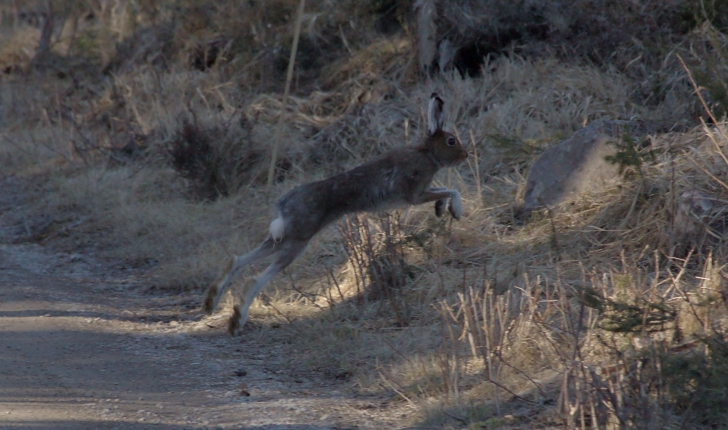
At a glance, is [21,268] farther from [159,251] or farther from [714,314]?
[714,314]

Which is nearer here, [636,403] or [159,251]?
[636,403]

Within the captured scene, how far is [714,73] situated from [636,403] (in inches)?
210

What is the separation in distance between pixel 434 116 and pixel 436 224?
1005 millimetres

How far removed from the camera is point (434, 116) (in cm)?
726

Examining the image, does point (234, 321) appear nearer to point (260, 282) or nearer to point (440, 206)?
point (260, 282)

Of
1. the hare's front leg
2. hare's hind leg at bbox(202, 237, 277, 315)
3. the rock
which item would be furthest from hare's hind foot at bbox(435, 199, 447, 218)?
hare's hind leg at bbox(202, 237, 277, 315)

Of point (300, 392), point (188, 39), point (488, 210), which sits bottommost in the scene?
point (300, 392)

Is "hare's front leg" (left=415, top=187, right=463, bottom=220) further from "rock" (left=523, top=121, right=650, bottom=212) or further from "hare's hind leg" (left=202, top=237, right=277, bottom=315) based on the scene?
"hare's hind leg" (left=202, top=237, right=277, bottom=315)

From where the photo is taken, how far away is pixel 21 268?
30.5 feet

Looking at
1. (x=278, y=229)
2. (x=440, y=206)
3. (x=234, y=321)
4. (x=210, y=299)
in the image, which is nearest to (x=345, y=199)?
(x=278, y=229)

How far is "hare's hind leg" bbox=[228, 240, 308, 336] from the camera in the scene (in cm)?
697

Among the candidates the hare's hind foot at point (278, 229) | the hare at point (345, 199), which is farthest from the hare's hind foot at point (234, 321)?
the hare's hind foot at point (278, 229)

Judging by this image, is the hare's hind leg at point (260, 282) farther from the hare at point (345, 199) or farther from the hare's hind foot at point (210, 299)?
the hare's hind foot at point (210, 299)

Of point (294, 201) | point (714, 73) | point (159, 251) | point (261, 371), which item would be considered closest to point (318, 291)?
point (294, 201)
